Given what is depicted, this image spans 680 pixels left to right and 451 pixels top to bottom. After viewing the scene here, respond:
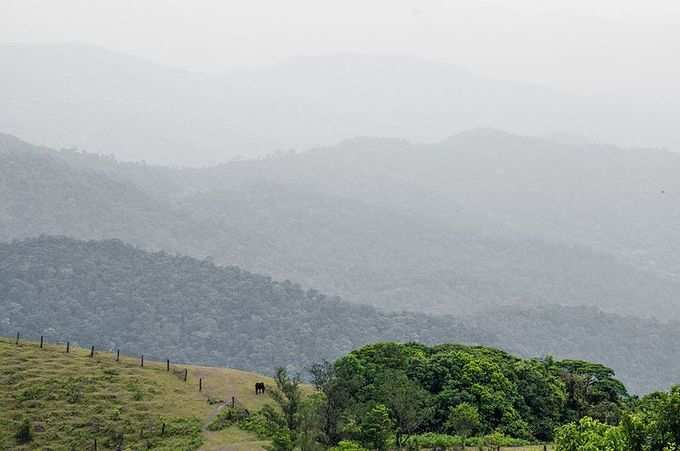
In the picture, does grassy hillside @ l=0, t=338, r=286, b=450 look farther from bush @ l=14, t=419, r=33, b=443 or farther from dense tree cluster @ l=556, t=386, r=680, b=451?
dense tree cluster @ l=556, t=386, r=680, b=451

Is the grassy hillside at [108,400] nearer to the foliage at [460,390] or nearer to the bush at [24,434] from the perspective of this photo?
the bush at [24,434]

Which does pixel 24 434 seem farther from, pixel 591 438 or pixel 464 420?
pixel 591 438

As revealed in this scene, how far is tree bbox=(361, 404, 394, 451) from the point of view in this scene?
3972 centimetres

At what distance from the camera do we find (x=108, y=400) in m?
50.6

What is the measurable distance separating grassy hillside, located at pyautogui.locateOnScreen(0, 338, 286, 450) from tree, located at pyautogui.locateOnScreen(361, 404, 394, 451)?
25.7 feet

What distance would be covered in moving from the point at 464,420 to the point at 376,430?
8.51 m

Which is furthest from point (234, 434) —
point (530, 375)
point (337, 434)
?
point (530, 375)

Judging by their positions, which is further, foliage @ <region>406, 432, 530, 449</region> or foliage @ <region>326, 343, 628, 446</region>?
foliage @ <region>326, 343, 628, 446</region>

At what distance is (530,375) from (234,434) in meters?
25.2

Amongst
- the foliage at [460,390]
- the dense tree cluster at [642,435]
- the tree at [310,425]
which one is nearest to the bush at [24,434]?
the tree at [310,425]

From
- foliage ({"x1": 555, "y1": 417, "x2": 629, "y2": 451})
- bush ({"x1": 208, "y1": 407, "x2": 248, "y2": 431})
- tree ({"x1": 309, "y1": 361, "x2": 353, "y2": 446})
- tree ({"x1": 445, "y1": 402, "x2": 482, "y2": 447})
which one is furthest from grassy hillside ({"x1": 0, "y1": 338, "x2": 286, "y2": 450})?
foliage ({"x1": 555, "y1": 417, "x2": 629, "y2": 451})

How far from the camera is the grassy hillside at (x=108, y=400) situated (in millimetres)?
45500

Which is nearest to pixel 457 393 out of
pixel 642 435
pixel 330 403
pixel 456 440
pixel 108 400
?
pixel 456 440

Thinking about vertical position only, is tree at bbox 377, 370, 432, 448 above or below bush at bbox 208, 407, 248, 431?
above
